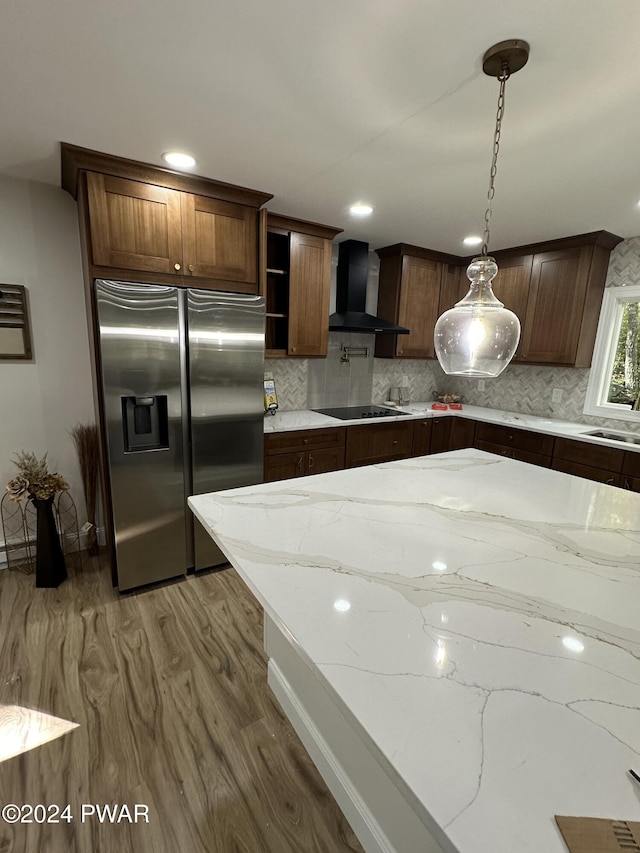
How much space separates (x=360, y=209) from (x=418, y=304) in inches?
52.6

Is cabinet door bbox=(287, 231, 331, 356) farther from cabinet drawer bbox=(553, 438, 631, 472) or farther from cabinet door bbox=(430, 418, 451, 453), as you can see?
cabinet drawer bbox=(553, 438, 631, 472)

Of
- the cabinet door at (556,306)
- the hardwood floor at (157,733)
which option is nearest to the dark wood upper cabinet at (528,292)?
the cabinet door at (556,306)

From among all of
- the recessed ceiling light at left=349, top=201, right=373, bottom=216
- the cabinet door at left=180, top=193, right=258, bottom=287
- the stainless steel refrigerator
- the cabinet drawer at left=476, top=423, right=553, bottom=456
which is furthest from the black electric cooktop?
the recessed ceiling light at left=349, top=201, right=373, bottom=216

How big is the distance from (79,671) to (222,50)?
252 centimetres

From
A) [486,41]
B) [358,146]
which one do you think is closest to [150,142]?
[358,146]

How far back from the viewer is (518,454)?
3.37 m

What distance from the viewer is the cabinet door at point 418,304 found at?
3664 mm

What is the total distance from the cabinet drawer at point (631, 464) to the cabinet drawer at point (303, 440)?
1.99 meters

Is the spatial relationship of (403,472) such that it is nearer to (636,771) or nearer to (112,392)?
(636,771)

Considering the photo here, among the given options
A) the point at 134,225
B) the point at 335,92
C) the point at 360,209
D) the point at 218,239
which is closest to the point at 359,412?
the point at 360,209

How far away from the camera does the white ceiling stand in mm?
1118

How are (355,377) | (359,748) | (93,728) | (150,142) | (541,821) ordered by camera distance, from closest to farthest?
(541,821) → (359,748) → (93,728) → (150,142) → (355,377)

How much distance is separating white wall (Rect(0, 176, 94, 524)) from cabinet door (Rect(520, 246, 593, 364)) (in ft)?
11.4

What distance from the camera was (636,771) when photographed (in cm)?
55
